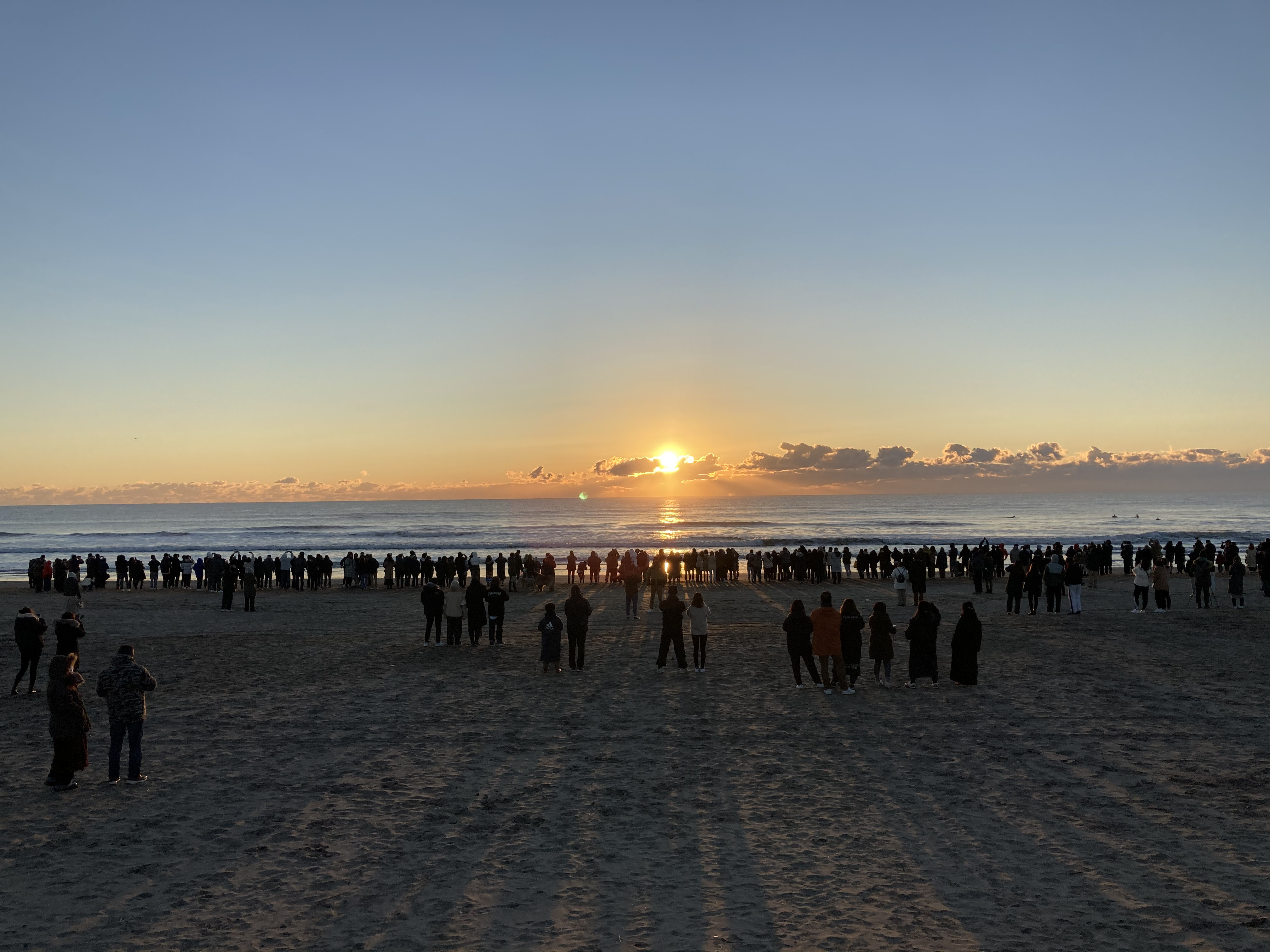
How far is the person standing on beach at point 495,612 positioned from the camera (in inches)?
776

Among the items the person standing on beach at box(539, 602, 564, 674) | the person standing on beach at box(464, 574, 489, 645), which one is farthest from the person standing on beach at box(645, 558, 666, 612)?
the person standing on beach at box(539, 602, 564, 674)

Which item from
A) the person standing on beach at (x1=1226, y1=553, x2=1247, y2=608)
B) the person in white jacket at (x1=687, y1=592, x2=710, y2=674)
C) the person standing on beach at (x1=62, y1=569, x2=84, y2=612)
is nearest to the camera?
the person in white jacket at (x1=687, y1=592, x2=710, y2=674)

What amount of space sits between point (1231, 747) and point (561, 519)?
123822mm

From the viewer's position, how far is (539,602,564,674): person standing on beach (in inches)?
636

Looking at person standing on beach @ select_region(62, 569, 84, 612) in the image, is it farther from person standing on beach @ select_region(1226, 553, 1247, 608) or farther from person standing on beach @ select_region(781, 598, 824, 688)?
person standing on beach @ select_region(1226, 553, 1247, 608)

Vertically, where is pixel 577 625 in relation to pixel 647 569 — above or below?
above

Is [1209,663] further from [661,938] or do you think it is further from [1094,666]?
[661,938]

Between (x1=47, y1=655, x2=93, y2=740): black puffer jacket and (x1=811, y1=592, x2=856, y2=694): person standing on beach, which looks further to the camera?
(x1=811, y1=592, x2=856, y2=694): person standing on beach

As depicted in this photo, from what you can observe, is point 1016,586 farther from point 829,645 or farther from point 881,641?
point 829,645

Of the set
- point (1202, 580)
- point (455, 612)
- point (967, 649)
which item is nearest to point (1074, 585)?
point (1202, 580)

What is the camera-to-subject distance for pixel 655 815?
855 centimetres

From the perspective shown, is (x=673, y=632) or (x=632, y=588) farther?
(x=632, y=588)

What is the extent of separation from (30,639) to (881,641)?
13345mm

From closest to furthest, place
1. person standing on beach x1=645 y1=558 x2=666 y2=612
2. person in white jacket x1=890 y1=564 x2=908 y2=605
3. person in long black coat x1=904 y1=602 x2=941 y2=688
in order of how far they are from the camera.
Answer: person in long black coat x1=904 y1=602 x2=941 y2=688, person standing on beach x1=645 y1=558 x2=666 y2=612, person in white jacket x1=890 y1=564 x2=908 y2=605
